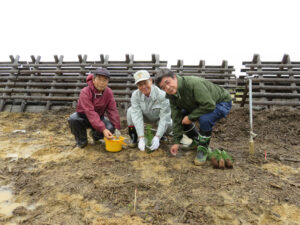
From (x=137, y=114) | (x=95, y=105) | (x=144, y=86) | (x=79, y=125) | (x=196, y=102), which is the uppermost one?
(x=144, y=86)

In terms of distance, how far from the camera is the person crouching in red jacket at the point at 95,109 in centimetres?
271

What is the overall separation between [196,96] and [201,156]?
77 centimetres

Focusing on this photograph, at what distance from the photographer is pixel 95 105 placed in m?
2.89

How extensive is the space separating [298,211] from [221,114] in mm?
1242

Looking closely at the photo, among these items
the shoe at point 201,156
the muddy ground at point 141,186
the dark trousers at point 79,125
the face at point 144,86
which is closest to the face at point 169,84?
the face at point 144,86

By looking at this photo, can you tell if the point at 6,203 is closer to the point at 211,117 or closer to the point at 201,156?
the point at 201,156

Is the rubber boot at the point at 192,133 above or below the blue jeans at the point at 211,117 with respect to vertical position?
below

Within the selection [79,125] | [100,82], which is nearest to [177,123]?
[100,82]

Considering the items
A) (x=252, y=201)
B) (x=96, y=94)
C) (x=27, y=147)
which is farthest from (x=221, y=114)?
(x=27, y=147)

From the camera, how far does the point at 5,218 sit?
1.50 meters

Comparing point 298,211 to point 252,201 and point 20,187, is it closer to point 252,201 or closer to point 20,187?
point 252,201

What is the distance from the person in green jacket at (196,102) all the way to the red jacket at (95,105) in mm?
1006

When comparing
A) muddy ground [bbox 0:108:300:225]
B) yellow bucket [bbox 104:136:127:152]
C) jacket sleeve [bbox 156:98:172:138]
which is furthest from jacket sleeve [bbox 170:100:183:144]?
yellow bucket [bbox 104:136:127:152]

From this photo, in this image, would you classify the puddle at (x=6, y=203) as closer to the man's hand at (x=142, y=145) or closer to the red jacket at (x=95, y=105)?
the red jacket at (x=95, y=105)
